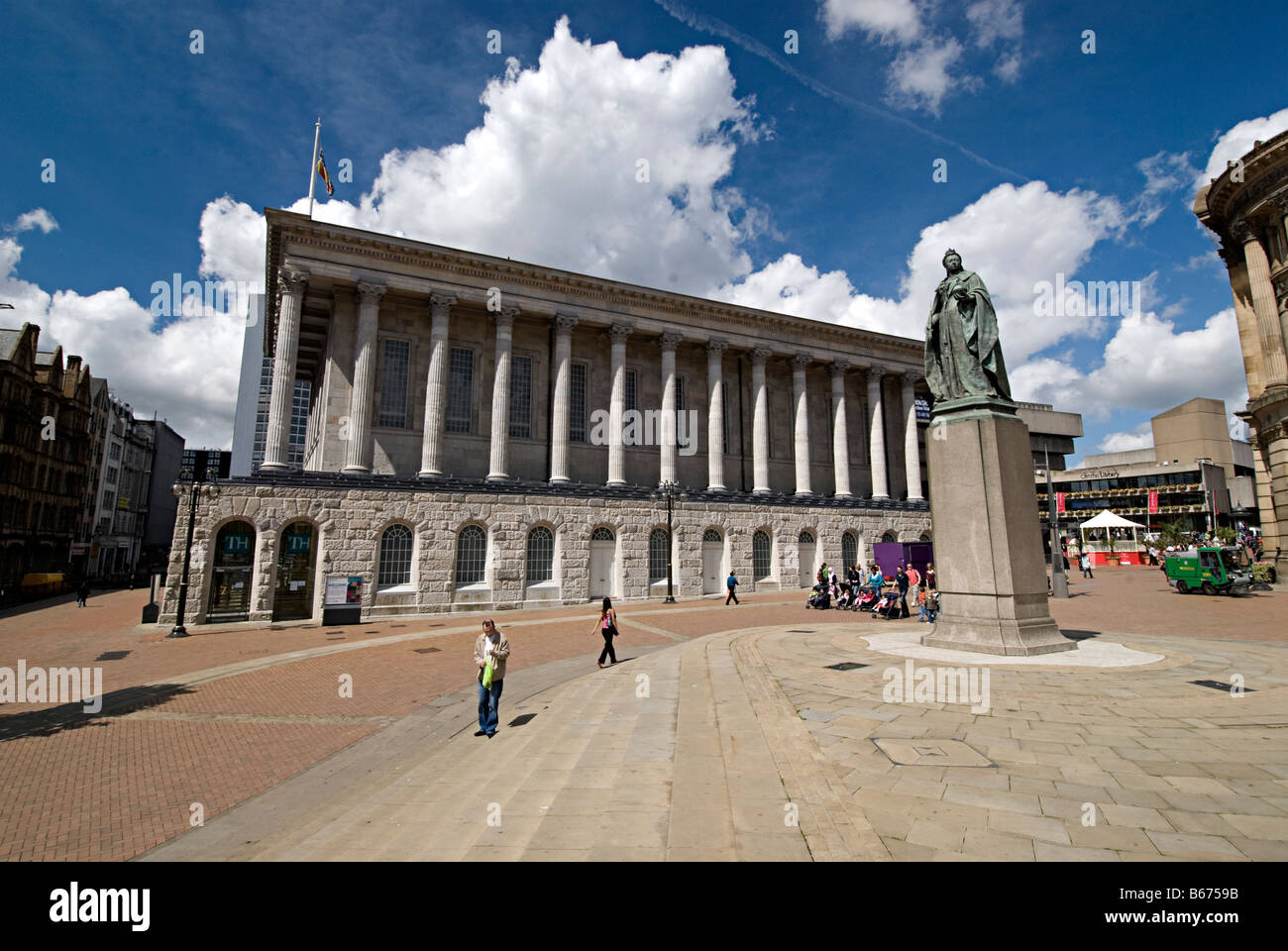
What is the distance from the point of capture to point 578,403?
1435 inches

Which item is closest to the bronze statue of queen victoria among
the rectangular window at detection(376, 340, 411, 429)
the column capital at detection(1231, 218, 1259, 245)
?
the rectangular window at detection(376, 340, 411, 429)

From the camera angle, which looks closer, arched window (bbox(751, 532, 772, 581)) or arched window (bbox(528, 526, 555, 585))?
arched window (bbox(528, 526, 555, 585))

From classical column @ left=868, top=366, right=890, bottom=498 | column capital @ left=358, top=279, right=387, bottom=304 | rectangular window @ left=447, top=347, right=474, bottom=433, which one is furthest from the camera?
classical column @ left=868, top=366, right=890, bottom=498

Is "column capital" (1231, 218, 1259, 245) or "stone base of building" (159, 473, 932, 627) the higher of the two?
"column capital" (1231, 218, 1259, 245)

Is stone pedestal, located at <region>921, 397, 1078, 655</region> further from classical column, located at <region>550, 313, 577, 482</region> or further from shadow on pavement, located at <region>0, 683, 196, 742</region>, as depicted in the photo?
classical column, located at <region>550, 313, 577, 482</region>

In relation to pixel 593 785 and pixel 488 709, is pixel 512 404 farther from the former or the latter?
pixel 593 785

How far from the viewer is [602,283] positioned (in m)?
34.1

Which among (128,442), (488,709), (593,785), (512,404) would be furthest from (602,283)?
(128,442)

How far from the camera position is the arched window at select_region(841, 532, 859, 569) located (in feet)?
126

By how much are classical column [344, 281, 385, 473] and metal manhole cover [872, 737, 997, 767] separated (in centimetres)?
2738

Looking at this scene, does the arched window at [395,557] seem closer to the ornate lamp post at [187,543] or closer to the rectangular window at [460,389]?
the ornate lamp post at [187,543]

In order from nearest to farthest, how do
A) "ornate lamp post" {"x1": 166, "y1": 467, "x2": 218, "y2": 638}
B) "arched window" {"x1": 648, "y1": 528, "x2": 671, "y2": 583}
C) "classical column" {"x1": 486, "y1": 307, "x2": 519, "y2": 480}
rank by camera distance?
1. "ornate lamp post" {"x1": 166, "y1": 467, "x2": 218, "y2": 638}
2. "classical column" {"x1": 486, "y1": 307, "x2": 519, "y2": 480}
3. "arched window" {"x1": 648, "y1": 528, "x2": 671, "y2": 583}

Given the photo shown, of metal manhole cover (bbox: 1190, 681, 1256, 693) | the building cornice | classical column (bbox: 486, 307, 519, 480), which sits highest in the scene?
the building cornice

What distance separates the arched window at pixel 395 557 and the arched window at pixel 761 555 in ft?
63.3
